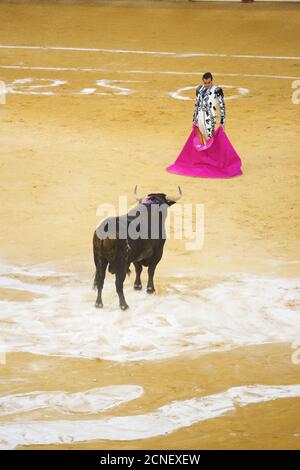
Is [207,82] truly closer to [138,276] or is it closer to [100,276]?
[138,276]

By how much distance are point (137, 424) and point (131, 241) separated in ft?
8.56

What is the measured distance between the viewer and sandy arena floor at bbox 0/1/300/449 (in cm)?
916

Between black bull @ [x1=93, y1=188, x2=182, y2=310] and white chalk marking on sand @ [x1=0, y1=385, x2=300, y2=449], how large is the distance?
2059mm

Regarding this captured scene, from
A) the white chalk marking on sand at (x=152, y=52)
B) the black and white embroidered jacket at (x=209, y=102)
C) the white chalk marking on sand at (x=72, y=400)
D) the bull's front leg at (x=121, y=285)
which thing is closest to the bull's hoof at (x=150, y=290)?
the bull's front leg at (x=121, y=285)

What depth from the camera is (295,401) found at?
931cm

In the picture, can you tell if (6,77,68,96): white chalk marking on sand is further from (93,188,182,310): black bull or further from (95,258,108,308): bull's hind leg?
(95,258,108,308): bull's hind leg

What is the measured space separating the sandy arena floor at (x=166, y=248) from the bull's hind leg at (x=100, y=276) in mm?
113

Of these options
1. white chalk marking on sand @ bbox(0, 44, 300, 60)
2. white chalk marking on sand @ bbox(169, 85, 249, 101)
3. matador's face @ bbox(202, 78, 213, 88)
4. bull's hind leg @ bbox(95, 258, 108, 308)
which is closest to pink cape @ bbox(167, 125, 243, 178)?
matador's face @ bbox(202, 78, 213, 88)

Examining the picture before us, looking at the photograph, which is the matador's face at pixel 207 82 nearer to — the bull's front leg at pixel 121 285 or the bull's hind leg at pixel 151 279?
the bull's hind leg at pixel 151 279

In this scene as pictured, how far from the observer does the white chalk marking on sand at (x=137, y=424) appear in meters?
8.66

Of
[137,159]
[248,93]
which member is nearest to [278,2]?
[248,93]
